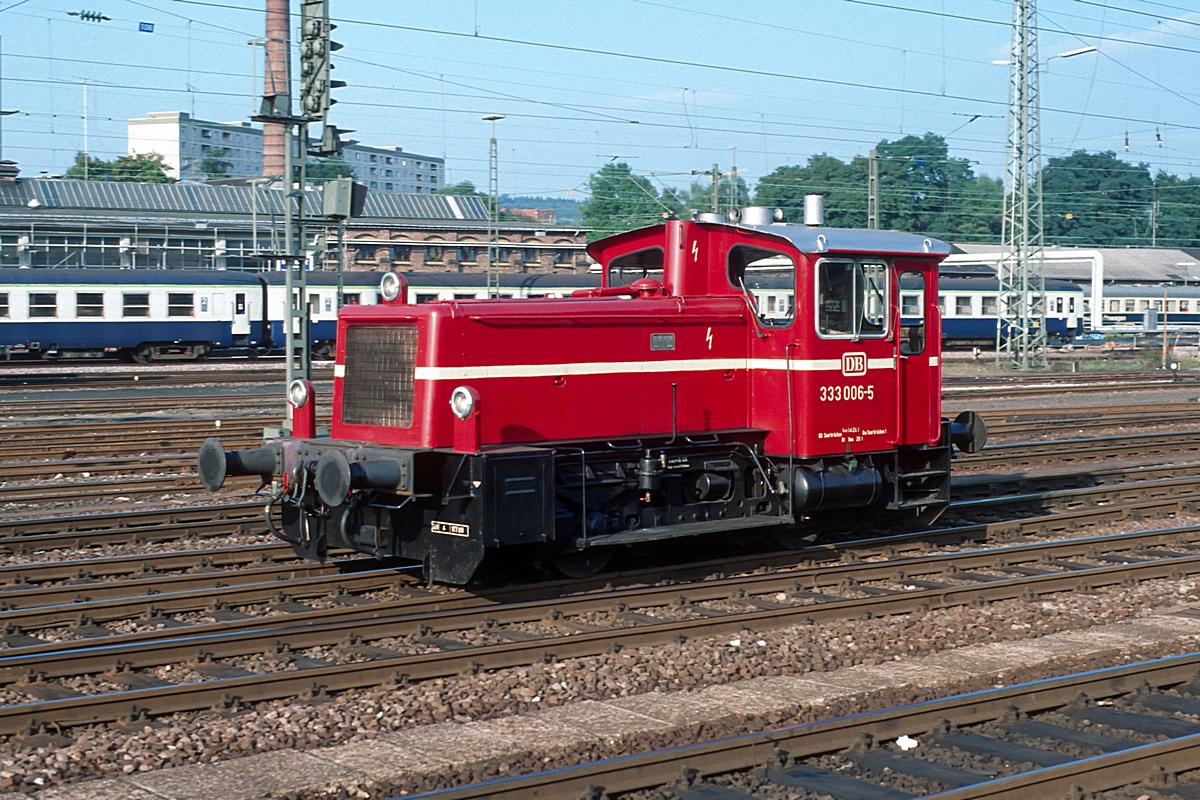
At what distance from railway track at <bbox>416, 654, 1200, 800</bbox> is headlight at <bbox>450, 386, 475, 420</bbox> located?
10.7ft

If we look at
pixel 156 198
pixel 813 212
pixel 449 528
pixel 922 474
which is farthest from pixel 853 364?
pixel 156 198

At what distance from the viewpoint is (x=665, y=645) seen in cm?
789

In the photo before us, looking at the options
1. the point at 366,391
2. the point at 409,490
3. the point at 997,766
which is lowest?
the point at 997,766

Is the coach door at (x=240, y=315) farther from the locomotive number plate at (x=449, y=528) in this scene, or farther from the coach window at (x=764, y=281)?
the locomotive number plate at (x=449, y=528)

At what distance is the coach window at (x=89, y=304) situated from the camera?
3719 centimetres

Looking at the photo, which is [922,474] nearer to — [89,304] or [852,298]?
[852,298]

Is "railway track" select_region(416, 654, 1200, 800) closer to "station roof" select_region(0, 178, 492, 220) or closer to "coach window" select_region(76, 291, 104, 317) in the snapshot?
"coach window" select_region(76, 291, 104, 317)

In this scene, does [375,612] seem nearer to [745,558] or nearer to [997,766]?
[745,558]

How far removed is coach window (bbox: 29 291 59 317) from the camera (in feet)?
120

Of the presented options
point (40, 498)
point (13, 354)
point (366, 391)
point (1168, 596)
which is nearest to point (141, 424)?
point (40, 498)

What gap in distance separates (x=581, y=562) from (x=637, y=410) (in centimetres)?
126

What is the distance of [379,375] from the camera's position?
9148 millimetres

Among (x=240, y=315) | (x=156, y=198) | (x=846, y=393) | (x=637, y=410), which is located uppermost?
(x=156, y=198)

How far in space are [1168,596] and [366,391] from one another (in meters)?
6.30
